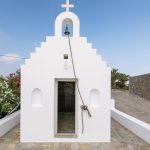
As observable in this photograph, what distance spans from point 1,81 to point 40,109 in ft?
19.8

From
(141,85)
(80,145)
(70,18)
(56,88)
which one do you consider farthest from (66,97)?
(141,85)

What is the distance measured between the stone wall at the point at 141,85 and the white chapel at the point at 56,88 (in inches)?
687

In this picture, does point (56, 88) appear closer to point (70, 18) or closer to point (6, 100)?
point (70, 18)

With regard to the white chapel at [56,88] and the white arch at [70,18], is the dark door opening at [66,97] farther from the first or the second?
the white arch at [70,18]

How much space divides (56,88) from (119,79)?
3464 centimetres

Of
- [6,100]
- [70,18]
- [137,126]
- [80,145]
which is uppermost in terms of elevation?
[70,18]

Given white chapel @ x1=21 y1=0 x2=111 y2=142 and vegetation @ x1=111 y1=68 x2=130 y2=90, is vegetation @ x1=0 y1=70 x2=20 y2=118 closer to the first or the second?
white chapel @ x1=21 y1=0 x2=111 y2=142

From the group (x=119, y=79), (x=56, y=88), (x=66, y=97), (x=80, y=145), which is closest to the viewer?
(x=80, y=145)

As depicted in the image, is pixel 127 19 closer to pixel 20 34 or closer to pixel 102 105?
pixel 20 34

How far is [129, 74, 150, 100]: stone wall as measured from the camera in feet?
76.4

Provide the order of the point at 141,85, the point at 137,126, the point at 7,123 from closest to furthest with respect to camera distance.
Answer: the point at 137,126, the point at 7,123, the point at 141,85

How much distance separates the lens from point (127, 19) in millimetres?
16969

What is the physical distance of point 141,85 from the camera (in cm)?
2538

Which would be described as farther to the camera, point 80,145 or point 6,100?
point 6,100
